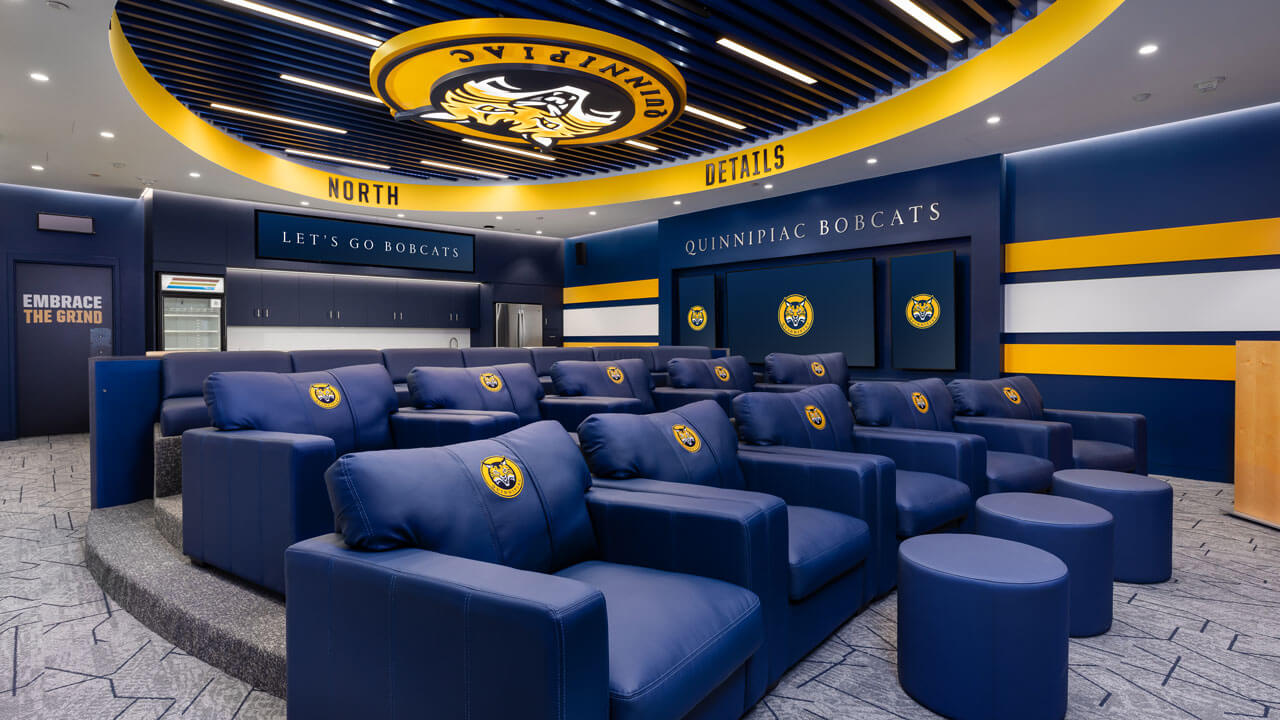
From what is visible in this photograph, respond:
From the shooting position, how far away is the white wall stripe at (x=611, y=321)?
1079 centimetres

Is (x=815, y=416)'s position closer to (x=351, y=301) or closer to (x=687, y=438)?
(x=687, y=438)

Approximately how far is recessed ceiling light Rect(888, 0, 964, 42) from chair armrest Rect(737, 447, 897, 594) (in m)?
3.35

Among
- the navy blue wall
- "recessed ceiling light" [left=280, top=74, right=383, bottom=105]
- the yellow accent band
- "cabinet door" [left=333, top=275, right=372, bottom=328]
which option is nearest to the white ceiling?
the yellow accent band

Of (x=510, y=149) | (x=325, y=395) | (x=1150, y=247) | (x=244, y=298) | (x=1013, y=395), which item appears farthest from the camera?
(x=244, y=298)

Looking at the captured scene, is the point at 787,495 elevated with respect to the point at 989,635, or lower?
elevated

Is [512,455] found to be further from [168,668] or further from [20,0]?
[20,0]

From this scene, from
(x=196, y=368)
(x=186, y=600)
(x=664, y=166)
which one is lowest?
(x=186, y=600)

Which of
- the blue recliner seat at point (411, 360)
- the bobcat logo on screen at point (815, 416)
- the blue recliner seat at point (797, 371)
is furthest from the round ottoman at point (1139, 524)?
the blue recliner seat at point (411, 360)

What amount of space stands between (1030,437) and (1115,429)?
1.01 metres

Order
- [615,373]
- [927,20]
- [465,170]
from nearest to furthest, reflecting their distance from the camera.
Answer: [927,20], [615,373], [465,170]

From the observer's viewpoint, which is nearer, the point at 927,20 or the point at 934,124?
the point at 927,20

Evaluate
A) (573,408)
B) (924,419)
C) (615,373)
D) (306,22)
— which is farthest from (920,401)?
(306,22)

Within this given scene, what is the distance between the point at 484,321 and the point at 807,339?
5.81 m

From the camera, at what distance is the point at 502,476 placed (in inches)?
69.4
